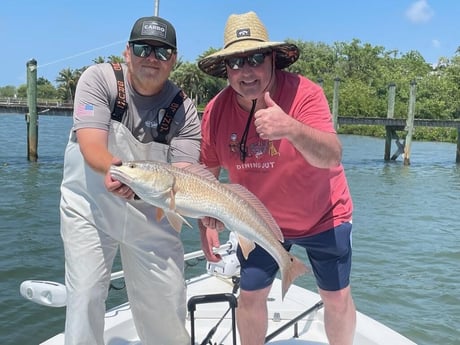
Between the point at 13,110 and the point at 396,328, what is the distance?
30958 millimetres

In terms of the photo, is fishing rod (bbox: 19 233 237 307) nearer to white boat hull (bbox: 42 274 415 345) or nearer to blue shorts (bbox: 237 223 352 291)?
white boat hull (bbox: 42 274 415 345)

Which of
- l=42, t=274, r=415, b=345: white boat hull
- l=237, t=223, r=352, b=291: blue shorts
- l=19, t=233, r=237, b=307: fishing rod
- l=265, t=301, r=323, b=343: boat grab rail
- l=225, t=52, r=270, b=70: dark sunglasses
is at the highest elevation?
l=225, t=52, r=270, b=70: dark sunglasses

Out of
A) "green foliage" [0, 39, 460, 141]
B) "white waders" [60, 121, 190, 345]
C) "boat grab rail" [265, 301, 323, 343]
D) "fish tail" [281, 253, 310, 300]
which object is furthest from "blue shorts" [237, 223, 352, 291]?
"green foliage" [0, 39, 460, 141]

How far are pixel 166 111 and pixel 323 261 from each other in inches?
59.2

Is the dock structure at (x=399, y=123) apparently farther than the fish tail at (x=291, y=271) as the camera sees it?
Yes

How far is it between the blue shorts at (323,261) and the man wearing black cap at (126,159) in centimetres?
57

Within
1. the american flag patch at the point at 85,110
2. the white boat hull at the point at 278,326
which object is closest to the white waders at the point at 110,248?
the american flag patch at the point at 85,110

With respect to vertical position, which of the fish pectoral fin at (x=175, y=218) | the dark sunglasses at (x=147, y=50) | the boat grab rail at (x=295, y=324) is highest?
the dark sunglasses at (x=147, y=50)

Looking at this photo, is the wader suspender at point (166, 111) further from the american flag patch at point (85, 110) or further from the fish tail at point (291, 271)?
the fish tail at point (291, 271)

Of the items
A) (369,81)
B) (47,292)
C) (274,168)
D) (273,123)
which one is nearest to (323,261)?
(274,168)

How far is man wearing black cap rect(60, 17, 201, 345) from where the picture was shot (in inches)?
138

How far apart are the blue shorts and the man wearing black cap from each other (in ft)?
1.87

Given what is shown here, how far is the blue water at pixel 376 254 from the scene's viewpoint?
25.0 ft

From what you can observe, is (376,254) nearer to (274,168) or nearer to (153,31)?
(274,168)
